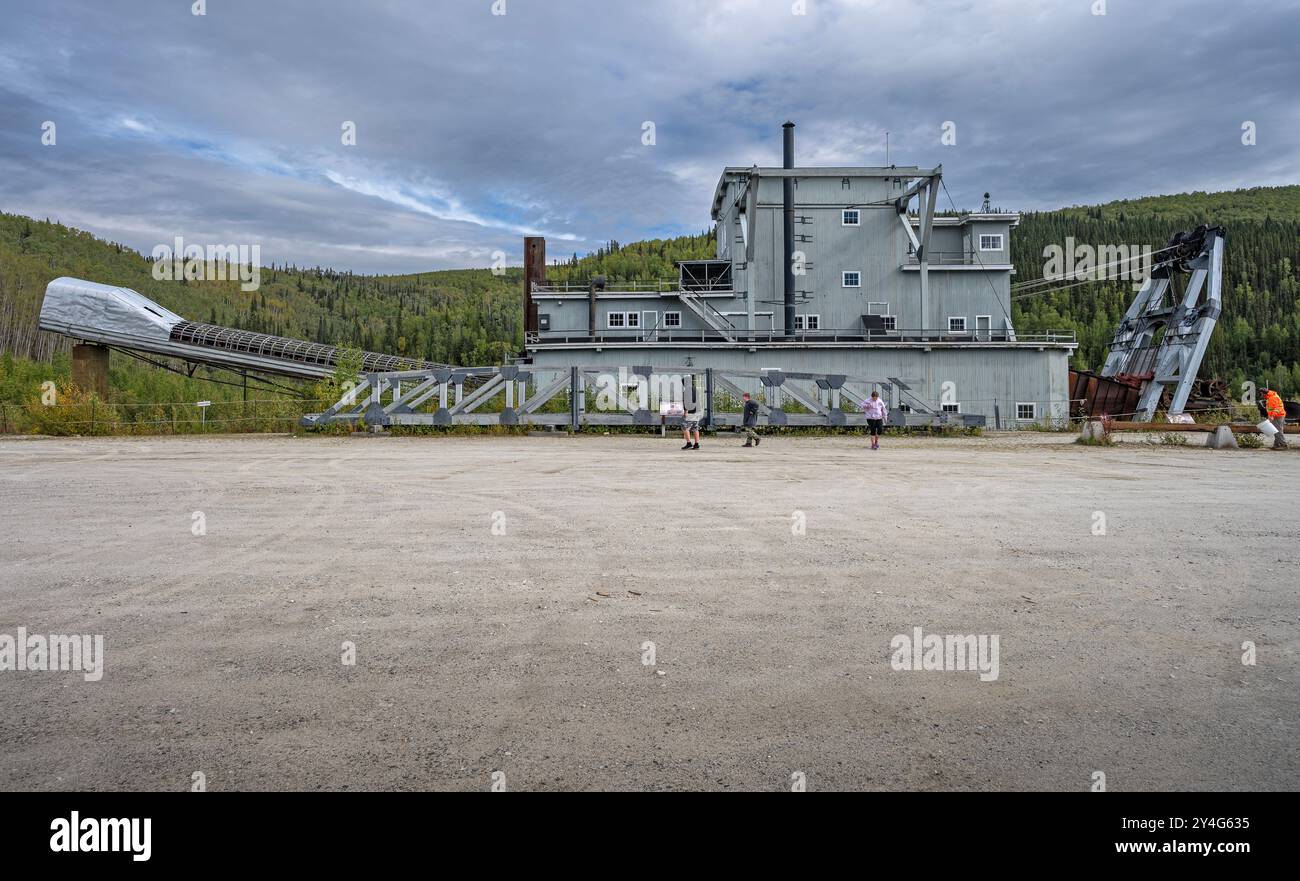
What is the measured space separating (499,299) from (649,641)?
6441 inches

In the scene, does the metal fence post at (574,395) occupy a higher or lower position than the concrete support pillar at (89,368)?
lower

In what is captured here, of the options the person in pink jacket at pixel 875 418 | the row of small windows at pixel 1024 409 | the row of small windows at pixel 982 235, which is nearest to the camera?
the person in pink jacket at pixel 875 418

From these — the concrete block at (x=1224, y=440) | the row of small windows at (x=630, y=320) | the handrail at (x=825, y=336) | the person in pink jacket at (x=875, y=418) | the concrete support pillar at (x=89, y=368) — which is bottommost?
the concrete block at (x=1224, y=440)

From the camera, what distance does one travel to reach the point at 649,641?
459 cm

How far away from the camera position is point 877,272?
1651 inches

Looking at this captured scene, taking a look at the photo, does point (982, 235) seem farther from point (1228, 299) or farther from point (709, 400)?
point (1228, 299)

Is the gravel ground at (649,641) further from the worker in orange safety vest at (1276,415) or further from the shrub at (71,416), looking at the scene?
the shrub at (71,416)

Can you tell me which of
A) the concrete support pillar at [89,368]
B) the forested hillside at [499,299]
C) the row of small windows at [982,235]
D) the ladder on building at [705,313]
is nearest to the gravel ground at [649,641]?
the concrete support pillar at [89,368]

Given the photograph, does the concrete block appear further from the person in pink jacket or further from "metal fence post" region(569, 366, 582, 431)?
"metal fence post" region(569, 366, 582, 431)

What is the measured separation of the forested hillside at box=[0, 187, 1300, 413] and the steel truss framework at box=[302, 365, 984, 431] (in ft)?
60.9

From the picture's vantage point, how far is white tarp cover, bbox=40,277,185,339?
33.8m

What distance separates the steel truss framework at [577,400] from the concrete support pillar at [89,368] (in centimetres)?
1345

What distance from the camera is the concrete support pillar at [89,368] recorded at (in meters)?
33.7

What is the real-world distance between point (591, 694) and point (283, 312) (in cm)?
16787
